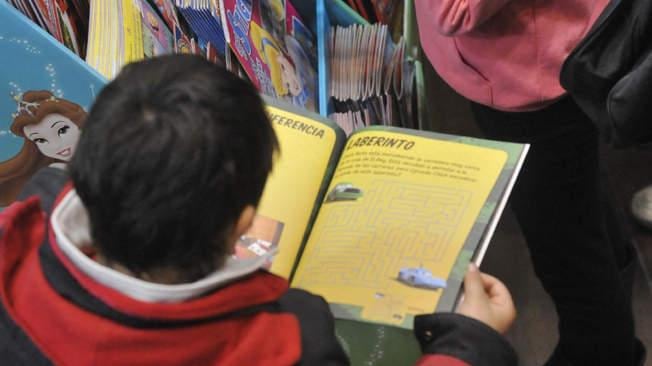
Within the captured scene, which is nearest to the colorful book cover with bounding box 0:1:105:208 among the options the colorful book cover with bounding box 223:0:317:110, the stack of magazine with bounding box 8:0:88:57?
the stack of magazine with bounding box 8:0:88:57

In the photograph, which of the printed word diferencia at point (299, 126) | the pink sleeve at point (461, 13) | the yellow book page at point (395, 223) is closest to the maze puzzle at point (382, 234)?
the yellow book page at point (395, 223)

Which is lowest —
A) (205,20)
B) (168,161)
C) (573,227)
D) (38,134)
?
(573,227)

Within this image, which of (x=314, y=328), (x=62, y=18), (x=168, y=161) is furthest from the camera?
(x=62, y=18)

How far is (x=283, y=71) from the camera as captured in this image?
1.11 meters

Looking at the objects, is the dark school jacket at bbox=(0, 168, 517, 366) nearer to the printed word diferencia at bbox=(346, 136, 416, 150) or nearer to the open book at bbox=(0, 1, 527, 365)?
the open book at bbox=(0, 1, 527, 365)

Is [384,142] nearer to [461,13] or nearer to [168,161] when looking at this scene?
[461,13]

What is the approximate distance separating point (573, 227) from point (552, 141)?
0.16 m

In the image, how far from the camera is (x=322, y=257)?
75 cm

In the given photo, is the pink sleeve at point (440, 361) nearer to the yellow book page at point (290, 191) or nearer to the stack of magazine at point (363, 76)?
the yellow book page at point (290, 191)

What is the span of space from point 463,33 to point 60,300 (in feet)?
1.86

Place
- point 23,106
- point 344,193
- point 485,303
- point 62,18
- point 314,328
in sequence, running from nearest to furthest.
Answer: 1. point 314,328
2. point 485,303
3. point 344,193
4. point 23,106
5. point 62,18

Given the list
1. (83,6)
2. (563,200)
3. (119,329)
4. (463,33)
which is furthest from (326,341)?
(83,6)

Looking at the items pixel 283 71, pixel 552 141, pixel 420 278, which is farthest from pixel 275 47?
pixel 420 278

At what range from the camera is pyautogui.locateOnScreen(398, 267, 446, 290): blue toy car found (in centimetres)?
70
